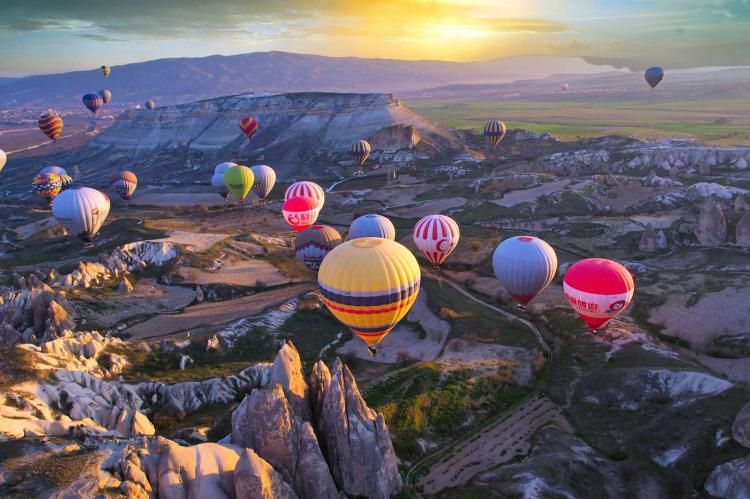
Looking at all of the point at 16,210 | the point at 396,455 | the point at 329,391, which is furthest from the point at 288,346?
the point at 16,210

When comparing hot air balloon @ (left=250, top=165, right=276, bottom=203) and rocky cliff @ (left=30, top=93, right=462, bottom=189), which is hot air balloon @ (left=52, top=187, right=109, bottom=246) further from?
rocky cliff @ (left=30, top=93, right=462, bottom=189)

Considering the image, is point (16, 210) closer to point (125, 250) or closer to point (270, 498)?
point (125, 250)

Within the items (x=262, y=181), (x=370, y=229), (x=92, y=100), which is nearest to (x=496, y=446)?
(x=370, y=229)

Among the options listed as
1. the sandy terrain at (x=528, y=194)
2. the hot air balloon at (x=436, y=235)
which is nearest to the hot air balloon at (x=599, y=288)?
the hot air balloon at (x=436, y=235)

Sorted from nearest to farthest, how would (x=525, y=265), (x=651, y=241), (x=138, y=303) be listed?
1. (x=525, y=265)
2. (x=138, y=303)
3. (x=651, y=241)

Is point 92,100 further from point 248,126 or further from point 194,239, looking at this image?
point 194,239

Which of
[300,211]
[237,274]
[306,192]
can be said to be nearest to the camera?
[237,274]
